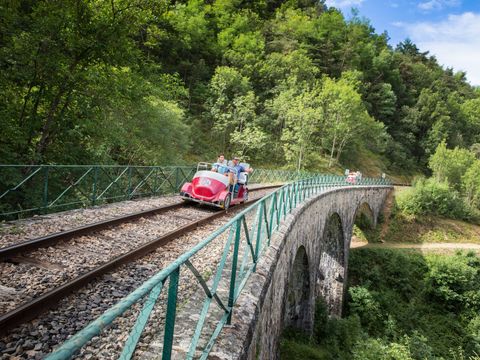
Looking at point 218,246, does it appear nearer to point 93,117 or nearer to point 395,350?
point 93,117

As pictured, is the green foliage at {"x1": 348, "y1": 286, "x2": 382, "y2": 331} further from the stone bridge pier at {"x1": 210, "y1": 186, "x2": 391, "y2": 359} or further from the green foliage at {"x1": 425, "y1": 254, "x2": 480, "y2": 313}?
the green foliage at {"x1": 425, "y1": 254, "x2": 480, "y2": 313}

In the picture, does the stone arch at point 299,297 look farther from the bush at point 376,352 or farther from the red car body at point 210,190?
the red car body at point 210,190

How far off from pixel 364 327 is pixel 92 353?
66.1ft

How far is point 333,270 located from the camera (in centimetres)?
2053

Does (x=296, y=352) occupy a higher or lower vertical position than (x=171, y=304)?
lower

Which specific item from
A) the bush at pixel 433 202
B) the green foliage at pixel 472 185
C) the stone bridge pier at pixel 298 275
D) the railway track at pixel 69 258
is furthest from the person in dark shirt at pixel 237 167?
the green foliage at pixel 472 185

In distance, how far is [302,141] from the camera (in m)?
33.6

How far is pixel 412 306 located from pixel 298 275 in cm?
1403

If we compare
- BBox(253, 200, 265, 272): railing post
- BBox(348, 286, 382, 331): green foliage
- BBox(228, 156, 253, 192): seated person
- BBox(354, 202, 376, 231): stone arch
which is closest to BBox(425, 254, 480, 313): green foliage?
BBox(348, 286, 382, 331): green foliage

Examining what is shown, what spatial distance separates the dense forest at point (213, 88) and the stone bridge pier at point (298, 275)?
24.3ft

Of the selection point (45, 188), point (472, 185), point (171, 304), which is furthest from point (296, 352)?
point (472, 185)

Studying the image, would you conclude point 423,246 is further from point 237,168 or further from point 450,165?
point 237,168

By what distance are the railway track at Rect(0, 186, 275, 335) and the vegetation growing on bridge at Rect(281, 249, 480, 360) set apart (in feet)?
38.0

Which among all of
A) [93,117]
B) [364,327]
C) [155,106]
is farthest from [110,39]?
[364,327]
